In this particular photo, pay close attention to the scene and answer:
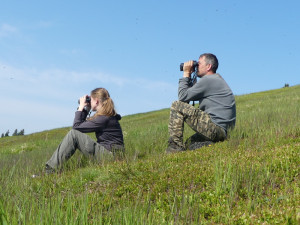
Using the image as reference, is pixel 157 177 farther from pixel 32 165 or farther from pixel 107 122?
pixel 32 165

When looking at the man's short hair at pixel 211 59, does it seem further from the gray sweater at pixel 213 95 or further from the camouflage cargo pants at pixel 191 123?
the camouflage cargo pants at pixel 191 123

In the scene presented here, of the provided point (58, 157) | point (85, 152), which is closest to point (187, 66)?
point (85, 152)

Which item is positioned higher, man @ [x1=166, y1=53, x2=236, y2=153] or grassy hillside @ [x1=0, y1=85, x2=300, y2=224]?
man @ [x1=166, y1=53, x2=236, y2=153]

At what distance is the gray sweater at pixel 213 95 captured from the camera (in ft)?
22.5

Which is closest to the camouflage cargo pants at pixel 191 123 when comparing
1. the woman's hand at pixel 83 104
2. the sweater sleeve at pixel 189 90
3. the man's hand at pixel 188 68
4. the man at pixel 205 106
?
the man at pixel 205 106

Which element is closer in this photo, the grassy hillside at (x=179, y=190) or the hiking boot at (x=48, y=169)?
the grassy hillside at (x=179, y=190)

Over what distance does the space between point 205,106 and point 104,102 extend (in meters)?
2.22

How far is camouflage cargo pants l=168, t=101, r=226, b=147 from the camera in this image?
22.2 feet

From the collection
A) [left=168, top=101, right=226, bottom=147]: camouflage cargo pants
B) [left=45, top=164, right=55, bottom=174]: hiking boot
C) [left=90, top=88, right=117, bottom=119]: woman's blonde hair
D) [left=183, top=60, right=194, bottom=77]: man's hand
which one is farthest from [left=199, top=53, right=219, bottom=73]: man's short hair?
[left=45, top=164, right=55, bottom=174]: hiking boot

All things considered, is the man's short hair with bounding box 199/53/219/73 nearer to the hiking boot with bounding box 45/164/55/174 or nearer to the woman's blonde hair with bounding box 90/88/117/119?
the woman's blonde hair with bounding box 90/88/117/119

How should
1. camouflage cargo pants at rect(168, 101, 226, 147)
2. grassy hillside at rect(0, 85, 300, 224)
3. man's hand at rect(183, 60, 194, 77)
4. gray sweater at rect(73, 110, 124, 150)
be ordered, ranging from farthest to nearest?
man's hand at rect(183, 60, 194, 77) < camouflage cargo pants at rect(168, 101, 226, 147) < gray sweater at rect(73, 110, 124, 150) < grassy hillside at rect(0, 85, 300, 224)

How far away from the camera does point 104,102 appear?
6.43m

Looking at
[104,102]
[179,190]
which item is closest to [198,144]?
[104,102]

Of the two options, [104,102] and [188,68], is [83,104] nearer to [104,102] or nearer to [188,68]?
[104,102]
